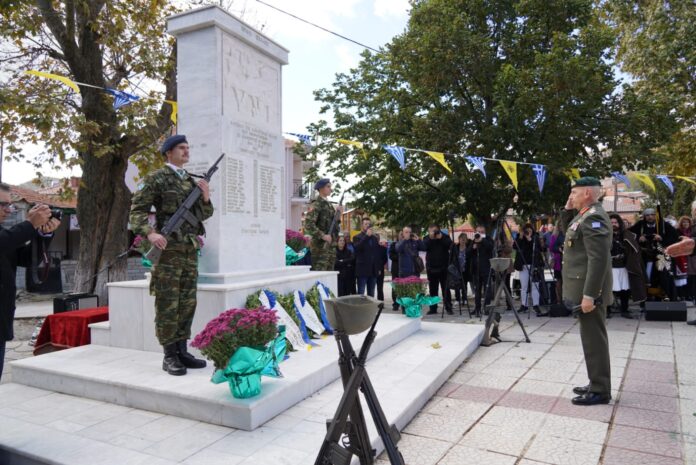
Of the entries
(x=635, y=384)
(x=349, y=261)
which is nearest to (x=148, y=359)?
(x=635, y=384)

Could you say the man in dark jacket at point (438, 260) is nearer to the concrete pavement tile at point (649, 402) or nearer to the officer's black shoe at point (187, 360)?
the concrete pavement tile at point (649, 402)

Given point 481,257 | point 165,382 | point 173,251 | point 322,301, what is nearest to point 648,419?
point 322,301

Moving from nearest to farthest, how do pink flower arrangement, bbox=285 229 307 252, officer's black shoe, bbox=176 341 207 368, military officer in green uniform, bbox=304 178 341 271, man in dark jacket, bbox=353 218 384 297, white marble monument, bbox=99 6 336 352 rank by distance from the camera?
officer's black shoe, bbox=176 341 207 368, white marble monument, bbox=99 6 336 352, military officer in green uniform, bbox=304 178 341 271, pink flower arrangement, bbox=285 229 307 252, man in dark jacket, bbox=353 218 384 297

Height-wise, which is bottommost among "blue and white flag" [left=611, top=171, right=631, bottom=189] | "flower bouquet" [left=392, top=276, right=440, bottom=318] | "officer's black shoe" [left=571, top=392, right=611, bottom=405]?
"officer's black shoe" [left=571, top=392, right=611, bottom=405]

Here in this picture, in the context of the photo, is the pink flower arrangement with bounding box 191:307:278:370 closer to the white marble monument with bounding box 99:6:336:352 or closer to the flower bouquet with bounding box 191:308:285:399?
the flower bouquet with bounding box 191:308:285:399

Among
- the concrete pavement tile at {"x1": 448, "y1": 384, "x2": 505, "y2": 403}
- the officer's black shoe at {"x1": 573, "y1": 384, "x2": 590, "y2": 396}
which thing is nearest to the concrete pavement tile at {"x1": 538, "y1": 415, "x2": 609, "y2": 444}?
the officer's black shoe at {"x1": 573, "y1": 384, "x2": 590, "y2": 396}

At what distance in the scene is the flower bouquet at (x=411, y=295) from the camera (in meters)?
6.87

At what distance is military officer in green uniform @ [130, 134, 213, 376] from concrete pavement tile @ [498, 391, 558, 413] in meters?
2.85

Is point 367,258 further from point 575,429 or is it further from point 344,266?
point 575,429

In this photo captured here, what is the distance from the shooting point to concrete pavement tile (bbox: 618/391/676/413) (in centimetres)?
408

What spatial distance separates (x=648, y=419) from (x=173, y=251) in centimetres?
428

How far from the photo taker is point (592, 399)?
415 centimetres

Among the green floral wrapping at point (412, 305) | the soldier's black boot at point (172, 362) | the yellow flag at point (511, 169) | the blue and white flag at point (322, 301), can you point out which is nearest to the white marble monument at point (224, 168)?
the blue and white flag at point (322, 301)

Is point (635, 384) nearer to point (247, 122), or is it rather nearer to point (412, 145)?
point (247, 122)
